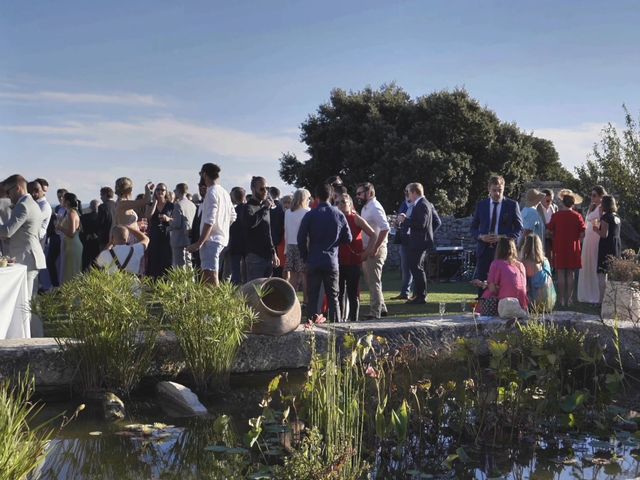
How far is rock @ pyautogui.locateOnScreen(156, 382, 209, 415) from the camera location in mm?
5316

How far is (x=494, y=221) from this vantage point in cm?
961

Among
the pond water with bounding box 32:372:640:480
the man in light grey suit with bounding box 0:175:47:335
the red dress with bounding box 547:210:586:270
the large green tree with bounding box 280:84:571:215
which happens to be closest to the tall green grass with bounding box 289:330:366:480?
the pond water with bounding box 32:372:640:480

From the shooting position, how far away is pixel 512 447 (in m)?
4.69

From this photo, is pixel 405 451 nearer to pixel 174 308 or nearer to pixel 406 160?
pixel 174 308

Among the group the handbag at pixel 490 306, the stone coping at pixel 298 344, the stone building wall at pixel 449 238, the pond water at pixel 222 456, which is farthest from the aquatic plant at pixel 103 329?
the stone building wall at pixel 449 238

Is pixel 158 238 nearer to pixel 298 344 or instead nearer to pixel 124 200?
pixel 124 200

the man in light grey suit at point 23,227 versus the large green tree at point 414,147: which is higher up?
the large green tree at point 414,147

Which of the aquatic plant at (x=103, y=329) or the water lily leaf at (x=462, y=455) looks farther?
the aquatic plant at (x=103, y=329)

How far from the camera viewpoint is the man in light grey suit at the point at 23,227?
24.5 feet

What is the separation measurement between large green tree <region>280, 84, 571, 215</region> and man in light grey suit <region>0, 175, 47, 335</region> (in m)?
26.6

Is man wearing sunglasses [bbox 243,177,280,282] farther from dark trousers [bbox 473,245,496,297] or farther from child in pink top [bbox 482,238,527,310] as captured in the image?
child in pink top [bbox 482,238,527,310]

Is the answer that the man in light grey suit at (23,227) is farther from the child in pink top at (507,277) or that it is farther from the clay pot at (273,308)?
the child in pink top at (507,277)

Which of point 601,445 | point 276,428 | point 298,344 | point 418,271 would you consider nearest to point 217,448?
point 276,428

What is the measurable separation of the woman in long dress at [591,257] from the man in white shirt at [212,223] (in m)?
5.37
